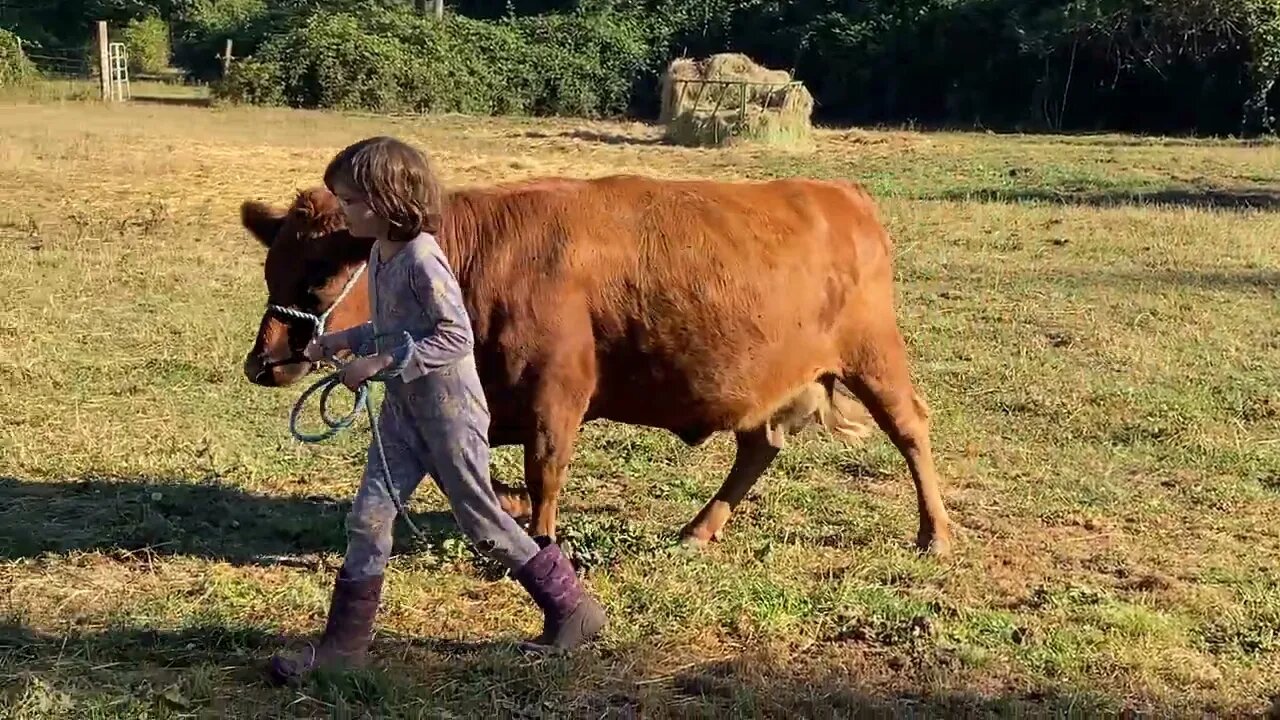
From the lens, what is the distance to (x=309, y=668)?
424 centimetres

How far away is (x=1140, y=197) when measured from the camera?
17625mm

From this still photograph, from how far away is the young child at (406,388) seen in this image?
4004 mm

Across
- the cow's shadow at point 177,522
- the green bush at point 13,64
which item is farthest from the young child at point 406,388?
the green bush at point 13,64

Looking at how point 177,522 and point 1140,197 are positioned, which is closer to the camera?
point 177,522

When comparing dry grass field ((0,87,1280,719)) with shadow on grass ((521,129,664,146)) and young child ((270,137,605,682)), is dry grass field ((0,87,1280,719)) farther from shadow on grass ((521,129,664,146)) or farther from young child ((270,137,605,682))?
shadow on grass ((521,129,664,146))

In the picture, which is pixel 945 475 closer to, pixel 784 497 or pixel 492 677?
pixel 784 497

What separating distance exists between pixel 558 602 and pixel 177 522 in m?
2.20

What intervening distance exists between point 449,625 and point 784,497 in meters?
2.08

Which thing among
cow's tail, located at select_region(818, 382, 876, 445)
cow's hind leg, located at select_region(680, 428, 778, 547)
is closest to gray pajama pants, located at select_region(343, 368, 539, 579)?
cow's hind leg, located at select_region(680, 428, 778, 547)

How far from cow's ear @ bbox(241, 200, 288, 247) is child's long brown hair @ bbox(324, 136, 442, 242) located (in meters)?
1.20

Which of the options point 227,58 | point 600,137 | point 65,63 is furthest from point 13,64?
point 600,137

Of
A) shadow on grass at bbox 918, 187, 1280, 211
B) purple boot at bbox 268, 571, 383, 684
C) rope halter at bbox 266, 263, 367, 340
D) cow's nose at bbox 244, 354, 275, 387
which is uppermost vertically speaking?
rope halter at bbox 266, 263, 367, 340

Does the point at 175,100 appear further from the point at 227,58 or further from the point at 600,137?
the point at 600,137

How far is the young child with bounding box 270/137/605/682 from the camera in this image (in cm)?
400
